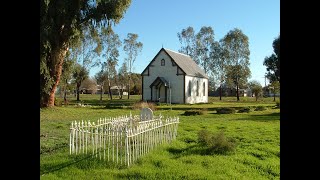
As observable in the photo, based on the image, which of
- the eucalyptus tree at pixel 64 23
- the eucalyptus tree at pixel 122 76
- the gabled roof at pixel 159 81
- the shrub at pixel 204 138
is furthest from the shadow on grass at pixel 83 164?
the eucalyptus tree at pixel 122 76

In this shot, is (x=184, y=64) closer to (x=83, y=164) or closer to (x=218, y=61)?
(x=218, y=61)

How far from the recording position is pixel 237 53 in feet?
203

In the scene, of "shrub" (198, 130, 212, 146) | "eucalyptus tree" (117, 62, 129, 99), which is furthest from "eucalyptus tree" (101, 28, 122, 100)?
"shrub" (198, 130, 212, 146)

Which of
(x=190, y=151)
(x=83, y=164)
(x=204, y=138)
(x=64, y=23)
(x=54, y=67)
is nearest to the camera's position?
(x=83, y=164)

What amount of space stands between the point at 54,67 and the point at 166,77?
63.0ft

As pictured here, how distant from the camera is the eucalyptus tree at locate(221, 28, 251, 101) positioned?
60.8 metres

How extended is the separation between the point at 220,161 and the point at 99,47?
92.1ft

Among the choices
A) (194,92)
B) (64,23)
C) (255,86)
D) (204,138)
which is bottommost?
(204,138)

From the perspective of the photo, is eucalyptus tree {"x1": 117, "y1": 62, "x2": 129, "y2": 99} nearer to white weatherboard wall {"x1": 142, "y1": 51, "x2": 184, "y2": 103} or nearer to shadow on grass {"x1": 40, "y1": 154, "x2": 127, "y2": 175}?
white weatherboard wall {"x1": 142, "y1": 51, "x2": 184, "y2": 103}

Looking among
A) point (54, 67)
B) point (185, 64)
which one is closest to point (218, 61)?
point (185, 64)

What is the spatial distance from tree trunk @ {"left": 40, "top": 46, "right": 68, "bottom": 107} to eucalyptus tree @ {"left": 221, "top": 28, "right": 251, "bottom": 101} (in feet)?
126
